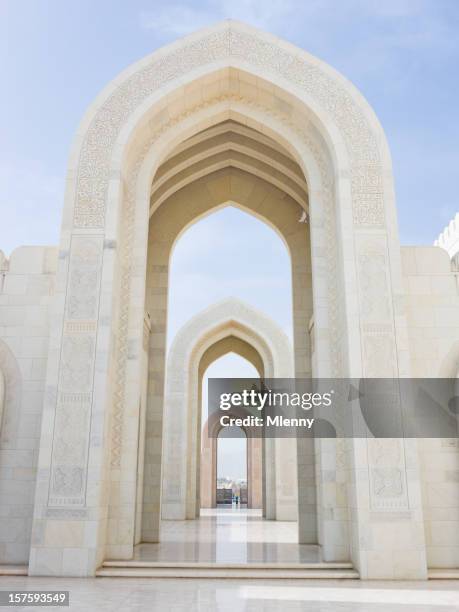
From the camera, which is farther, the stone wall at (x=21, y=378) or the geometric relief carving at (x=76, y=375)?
the stone wall at (x=21, y=378)

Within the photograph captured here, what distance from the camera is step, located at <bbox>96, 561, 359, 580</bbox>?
497 centimetres

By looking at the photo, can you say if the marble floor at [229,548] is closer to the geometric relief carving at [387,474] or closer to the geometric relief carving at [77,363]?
the geometric relief carving at [387,474]

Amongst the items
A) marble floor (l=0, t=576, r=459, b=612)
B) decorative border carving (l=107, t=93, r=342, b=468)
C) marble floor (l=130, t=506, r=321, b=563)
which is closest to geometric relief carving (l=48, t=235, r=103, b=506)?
decorative border carving (l=107, t=93, r=342, b=468)

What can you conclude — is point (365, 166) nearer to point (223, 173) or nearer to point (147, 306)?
point (223, 173)

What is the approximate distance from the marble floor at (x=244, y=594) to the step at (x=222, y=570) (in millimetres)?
134

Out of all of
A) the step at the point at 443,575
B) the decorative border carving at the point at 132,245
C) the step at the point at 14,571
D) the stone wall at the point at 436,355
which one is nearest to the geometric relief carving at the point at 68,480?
the decorative border carving at the point at 132,245

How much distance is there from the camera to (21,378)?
234 inches

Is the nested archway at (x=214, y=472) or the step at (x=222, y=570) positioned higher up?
the nested archway at (x=214, y=472)

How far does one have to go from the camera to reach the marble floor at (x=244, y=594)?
376 centimetres

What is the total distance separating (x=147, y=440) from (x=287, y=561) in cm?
309

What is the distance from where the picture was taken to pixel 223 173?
9070 mm

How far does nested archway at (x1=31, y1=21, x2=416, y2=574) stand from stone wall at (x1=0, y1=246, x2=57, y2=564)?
0.55 meters

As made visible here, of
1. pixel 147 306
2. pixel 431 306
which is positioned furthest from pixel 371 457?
pixel 147 306

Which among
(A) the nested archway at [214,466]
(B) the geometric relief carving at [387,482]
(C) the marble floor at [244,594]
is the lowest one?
(C) the marble floor at [244,594]
